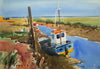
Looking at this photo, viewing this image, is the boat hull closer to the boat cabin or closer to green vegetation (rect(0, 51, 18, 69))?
the boat cabin

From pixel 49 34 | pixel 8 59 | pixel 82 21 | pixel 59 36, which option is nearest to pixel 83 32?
pixel 82 21

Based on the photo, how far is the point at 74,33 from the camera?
1.95 meters

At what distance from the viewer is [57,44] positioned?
192 centimetres

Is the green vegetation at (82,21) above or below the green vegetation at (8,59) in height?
above

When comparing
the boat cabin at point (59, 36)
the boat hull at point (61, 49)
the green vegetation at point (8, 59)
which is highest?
the boat cabin at point (59, 36)

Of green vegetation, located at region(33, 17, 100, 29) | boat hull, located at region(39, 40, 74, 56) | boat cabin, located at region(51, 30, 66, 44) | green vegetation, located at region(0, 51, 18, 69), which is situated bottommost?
green vegetation, located at region(0, 51, 18, 69)

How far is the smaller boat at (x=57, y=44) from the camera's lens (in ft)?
6.27

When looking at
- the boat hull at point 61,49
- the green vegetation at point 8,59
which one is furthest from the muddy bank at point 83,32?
the green vegetation at point 8,59

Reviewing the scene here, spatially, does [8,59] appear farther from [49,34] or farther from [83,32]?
[83,32]

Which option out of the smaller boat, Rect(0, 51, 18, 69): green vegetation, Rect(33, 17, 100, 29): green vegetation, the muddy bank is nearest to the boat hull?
the smaller boat

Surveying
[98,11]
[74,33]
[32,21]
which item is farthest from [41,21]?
[98,11]

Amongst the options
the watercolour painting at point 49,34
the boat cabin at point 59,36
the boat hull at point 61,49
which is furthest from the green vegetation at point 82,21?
the boat hull at point 61,49

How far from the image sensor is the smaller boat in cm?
191

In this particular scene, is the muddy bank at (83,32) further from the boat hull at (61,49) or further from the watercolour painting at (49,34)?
the boat hull at (61,49)
